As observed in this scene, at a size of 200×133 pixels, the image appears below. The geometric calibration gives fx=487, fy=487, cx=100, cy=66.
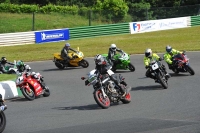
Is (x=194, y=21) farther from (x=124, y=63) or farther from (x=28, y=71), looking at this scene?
(x=28, y=71)

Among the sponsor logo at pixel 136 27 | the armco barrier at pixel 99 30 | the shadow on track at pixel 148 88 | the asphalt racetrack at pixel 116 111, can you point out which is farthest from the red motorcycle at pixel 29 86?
the sponsor logo at pixel 136 27

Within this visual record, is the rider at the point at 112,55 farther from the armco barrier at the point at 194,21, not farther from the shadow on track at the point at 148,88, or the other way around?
the armco barrier at the point at 194,21

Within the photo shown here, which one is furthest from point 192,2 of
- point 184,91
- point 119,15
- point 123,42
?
point 184,91

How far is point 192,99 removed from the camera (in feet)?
44.2

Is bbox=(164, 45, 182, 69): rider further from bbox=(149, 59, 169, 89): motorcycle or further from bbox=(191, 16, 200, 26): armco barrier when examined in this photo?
bbox=(191, 16, 200, 26): armco barrier

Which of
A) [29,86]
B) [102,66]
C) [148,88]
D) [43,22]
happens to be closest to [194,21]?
[43,22]

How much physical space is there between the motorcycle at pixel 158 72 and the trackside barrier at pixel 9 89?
4574 millimetres

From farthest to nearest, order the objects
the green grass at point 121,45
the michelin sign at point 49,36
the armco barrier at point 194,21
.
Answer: the armco barrier at point 194,21 → the michelin sign at point 49,36 → the green grass at point 121,45

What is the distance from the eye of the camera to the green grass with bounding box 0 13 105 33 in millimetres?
40688

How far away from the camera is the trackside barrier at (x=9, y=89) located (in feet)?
52.0

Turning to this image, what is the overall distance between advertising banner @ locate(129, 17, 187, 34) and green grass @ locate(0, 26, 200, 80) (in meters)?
1.04

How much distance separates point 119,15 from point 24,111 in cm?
3011

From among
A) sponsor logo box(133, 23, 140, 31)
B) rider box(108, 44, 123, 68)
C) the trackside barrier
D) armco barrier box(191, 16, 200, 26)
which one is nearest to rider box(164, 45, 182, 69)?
rider box(108, 44, 123, 68)

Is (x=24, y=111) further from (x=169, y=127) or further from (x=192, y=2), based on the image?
(x=192, y=2)
